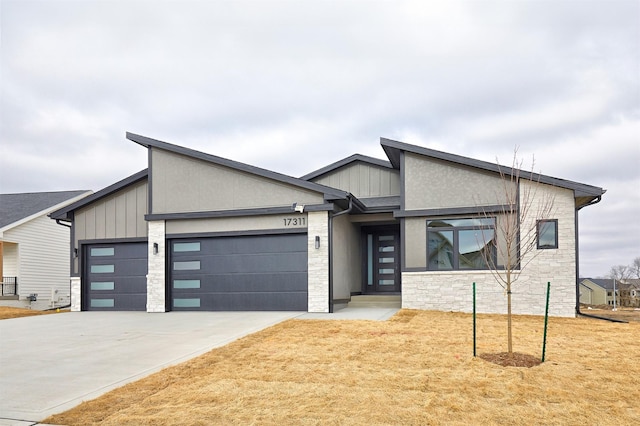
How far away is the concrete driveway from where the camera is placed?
19.7 feet

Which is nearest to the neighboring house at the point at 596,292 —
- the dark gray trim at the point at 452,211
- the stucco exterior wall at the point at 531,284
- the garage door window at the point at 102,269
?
the stucco exterior wall at the point at 531,284

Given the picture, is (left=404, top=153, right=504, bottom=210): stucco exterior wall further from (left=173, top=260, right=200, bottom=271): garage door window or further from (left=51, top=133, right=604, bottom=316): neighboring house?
(left=173, top=260, right=200, bottom=271): garage door window

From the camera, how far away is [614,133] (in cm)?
1747

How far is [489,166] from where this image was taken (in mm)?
13031

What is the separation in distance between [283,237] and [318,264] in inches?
51.5

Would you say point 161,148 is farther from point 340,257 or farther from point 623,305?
point 623,305

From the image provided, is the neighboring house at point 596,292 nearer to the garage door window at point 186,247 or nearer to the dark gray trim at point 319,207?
the dark gray trim at point 319,207

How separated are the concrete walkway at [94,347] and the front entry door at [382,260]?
2765 millimetres

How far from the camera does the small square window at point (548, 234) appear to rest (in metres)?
12.7

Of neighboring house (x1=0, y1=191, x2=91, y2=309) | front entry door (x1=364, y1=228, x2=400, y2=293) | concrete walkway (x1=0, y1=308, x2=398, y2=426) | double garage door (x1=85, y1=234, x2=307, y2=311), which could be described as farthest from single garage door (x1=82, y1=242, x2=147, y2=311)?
neighboring house (x1=0, y1=191, x2=91, y2=309)

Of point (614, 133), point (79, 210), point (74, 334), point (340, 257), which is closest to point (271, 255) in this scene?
point (340, 257)

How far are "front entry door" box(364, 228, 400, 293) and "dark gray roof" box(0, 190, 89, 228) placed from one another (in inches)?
648

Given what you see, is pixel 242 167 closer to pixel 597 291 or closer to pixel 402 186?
pixel 402 186

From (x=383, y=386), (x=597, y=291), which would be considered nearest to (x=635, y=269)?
(x=597, y=291)
